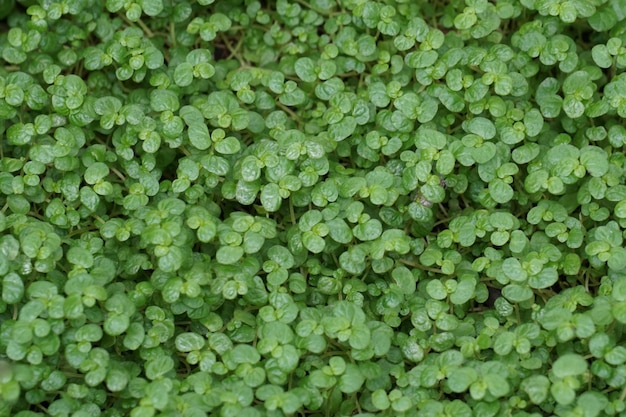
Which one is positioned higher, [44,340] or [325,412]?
[44,340]

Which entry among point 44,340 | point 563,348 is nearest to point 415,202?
point 563,348

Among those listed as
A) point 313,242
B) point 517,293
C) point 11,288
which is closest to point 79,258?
point 11,288

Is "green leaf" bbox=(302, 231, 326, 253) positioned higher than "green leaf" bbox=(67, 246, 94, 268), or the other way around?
"green leaf" bbox=(302, 231, 326, 253)

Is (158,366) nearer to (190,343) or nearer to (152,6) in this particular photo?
(190,343)

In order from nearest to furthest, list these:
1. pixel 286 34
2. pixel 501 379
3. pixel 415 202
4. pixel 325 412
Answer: pixel 501 379
pixel 325 412
pixel 415 202
pixel 286 34

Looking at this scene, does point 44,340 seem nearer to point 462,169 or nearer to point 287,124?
point 287,124

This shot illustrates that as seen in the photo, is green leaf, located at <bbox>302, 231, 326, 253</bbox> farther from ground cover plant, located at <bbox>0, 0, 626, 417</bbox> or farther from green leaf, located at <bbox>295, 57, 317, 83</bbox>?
green leaf, located at <bbox>295, 57, 317, 83</bbox>

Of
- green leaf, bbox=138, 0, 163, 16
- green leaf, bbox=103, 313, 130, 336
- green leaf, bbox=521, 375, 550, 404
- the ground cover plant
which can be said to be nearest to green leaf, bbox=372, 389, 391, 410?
the ground cover plant

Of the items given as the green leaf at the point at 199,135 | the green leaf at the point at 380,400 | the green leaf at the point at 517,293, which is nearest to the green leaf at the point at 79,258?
the green leaf at the point at 199,135
